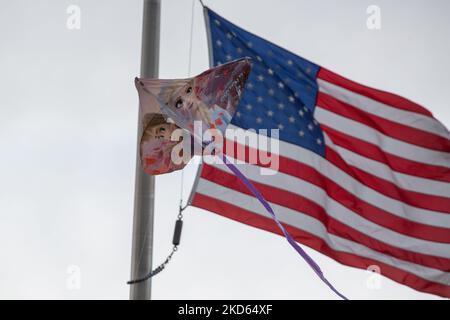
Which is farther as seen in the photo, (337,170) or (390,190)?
(390,190)

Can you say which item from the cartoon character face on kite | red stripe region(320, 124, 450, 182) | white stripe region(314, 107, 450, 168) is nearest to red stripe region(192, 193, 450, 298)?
red stripe region(320, 124, 450, 182)

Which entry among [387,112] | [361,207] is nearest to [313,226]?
[361,207]

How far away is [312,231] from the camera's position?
1166cm

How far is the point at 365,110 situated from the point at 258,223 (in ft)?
8.86

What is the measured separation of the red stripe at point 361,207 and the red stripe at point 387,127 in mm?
1175

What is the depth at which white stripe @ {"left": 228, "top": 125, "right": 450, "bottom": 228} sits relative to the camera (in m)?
11.9

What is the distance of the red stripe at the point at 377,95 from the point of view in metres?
12.5

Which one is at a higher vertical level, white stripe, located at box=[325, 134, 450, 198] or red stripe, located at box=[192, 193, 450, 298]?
white stripe, located at box=[325, 134, 450, 198]

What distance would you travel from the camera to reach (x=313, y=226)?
11672mm

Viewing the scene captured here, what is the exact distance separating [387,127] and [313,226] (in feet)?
7.09

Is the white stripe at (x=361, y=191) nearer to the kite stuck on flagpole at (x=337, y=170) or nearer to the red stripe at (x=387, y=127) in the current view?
the kite stuck on flagpole at (x=337, y=170)

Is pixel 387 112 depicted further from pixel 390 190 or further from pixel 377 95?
pixel 390 190

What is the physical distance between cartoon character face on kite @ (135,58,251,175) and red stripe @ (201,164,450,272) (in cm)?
260

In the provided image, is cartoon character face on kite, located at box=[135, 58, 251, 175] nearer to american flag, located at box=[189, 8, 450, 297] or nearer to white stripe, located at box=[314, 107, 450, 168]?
american flag, located at box=[189, 8, 450, 297]
